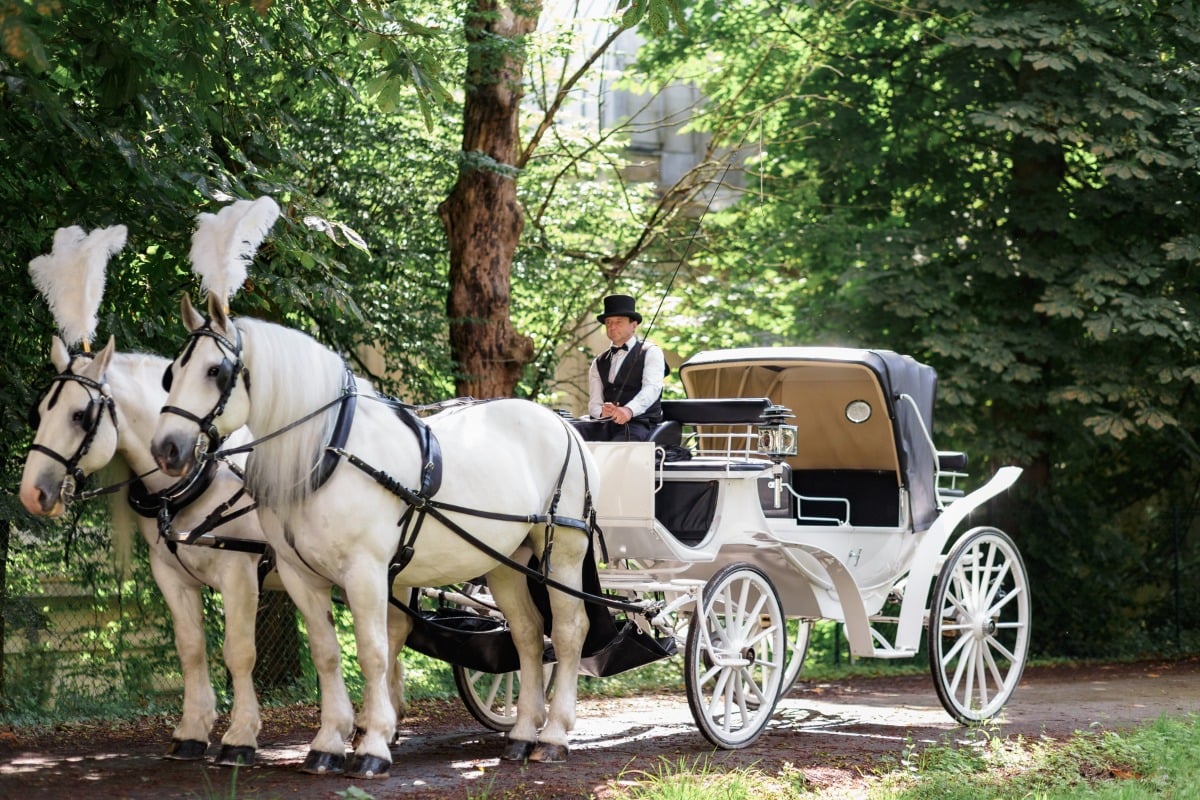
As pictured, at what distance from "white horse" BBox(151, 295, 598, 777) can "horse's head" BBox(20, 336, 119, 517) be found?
1.96 feet

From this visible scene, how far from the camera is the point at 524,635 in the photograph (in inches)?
293

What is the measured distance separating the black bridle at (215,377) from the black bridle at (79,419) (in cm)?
48

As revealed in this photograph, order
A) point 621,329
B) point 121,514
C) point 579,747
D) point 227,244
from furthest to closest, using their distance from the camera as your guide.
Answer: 1. point 621,329
2. point 579,747
3. point 121,514
4. point 227,244

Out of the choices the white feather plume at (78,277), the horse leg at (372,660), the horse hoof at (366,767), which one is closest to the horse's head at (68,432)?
the white feather plume at (78,277)

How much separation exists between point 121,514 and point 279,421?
127 centimetres

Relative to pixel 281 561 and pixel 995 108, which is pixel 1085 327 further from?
pixel 281 561

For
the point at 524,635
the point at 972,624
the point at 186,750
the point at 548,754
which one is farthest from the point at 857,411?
the point at 186,750

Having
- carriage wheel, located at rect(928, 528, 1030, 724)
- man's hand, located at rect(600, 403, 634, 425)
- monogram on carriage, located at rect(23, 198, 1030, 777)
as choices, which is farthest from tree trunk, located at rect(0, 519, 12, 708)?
carriage wheel, located at rect(928, 528, 1030, 724)

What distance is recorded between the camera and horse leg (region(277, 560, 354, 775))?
648cm

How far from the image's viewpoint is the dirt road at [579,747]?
20.5ft

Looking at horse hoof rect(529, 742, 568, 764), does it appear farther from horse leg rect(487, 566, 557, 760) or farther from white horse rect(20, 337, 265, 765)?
white horse rect(20, 337, 265, 765)

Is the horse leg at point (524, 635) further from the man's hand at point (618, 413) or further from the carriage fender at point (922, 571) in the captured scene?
the carriage fender at point (922, 571)

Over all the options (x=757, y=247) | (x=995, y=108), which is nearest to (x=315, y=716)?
(x=757, y=247)

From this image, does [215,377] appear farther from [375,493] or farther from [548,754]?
[548,754]
